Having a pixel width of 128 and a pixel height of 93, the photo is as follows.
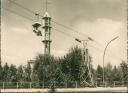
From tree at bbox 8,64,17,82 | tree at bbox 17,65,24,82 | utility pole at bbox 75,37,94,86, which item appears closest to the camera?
utility pole at bbox 75,37,94,86

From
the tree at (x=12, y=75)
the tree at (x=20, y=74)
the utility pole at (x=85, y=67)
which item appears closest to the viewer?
the utility pole at (x=85, y=67)

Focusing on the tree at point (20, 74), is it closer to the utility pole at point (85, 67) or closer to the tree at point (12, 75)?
the tree at point (12, 75)

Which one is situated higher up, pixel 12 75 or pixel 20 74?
pixel 20 74

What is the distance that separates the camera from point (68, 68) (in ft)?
198

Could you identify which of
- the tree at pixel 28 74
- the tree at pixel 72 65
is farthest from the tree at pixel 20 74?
the tree at pixel 72 65

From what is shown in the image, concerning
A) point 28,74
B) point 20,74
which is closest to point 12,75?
point 20,74

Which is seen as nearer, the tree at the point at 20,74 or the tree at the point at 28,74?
the tree at the point at 20,74

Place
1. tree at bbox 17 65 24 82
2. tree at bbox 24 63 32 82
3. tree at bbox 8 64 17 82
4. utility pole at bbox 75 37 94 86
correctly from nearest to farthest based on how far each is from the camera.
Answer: utility pole at bbox 75 37 94 86 < tree at bbox 8 64 17 82 < tree at bbox 17 65 24 82 < tree at bbox 24 63 32 82

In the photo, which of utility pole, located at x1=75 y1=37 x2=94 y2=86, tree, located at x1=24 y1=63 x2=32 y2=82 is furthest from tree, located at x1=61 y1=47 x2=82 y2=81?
tree, located at x1=24 y1=63 x2=32 y2=82

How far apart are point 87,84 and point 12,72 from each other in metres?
35.3

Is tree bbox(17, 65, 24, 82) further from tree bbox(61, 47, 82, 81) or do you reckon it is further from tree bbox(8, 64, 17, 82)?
tree bbox(61, 47, 82, 81)

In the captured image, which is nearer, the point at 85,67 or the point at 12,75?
the point at 85,67

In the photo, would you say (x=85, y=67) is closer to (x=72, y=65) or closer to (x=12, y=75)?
(x=72, y=65)

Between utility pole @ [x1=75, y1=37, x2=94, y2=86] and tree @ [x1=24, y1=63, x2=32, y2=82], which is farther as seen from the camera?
tree @ [x1=24, y1=63, x2=32, y2=82]
